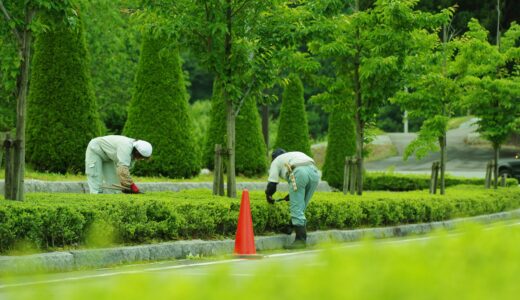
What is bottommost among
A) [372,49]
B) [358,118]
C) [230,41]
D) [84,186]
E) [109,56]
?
[84,186]

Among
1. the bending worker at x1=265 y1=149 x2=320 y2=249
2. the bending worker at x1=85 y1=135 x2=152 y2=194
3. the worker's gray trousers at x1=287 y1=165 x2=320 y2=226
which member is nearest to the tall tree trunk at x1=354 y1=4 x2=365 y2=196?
the bending worker at x1=265 y1=149 x2=320 y2=249

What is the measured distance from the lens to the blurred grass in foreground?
10.1 ft

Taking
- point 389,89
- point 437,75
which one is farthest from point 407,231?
point 437,75

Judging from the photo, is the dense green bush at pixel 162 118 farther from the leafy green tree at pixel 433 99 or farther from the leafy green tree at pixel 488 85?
the leafy green tree at pixel 488 85

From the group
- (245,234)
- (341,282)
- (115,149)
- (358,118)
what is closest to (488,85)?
(358,118)

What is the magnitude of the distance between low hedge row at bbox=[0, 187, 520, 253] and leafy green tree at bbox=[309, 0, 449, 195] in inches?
101

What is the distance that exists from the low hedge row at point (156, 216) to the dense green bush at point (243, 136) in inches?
301

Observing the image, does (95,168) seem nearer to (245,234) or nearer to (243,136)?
(245,234)

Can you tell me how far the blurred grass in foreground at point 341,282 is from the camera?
3.09m

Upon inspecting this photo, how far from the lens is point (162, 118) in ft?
78.4

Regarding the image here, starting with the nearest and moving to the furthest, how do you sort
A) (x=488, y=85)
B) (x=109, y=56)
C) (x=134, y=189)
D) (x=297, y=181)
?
1. (x=297, y=181)
2. (x=134, y=189)
3. (x=488, y=85)
4. (x=109, y=56)

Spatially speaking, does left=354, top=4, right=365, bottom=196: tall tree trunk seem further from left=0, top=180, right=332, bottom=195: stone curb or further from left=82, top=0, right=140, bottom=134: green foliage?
left=82, top=0, right=140, bottom=134: green foliage

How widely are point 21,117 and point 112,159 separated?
3.44 m

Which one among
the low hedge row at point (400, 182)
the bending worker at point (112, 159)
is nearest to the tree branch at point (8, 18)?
the bending worker at point (112, 159)
